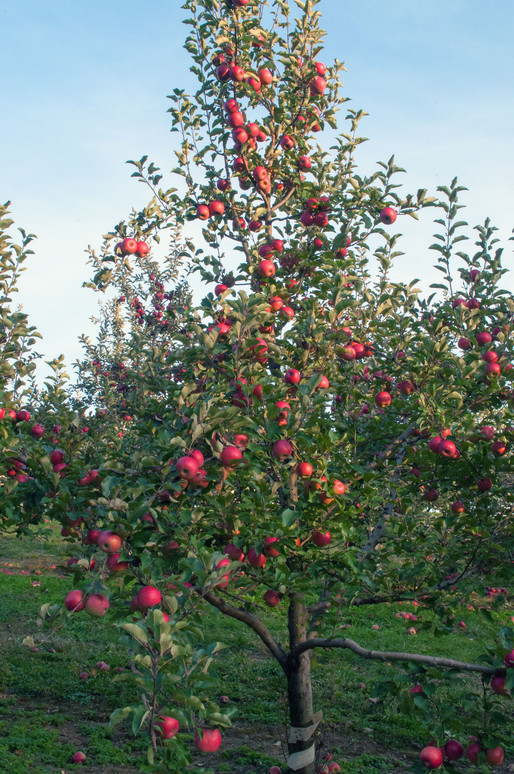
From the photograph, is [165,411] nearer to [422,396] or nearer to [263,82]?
[422,396]

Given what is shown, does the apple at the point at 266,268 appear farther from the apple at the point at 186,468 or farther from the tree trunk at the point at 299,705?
the tree trunk at the point at 299,705

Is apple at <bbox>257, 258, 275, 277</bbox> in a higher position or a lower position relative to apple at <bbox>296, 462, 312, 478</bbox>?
higher

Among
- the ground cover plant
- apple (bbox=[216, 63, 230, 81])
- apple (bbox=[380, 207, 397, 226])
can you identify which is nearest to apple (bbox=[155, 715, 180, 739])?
the ground cover plant

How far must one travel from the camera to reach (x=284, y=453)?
4.04m

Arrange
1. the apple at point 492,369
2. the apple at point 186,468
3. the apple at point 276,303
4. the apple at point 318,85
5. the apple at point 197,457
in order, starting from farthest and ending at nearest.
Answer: the apple at point 318,85 → the apple at point 276,303 → the apple at point 492,369 → the apple at point 197,457 → the apple at point 186,468

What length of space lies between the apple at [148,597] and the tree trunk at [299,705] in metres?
1.68

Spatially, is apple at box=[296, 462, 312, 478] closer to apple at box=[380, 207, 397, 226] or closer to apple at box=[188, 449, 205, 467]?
apple at box=[188, 449, 205, 467]

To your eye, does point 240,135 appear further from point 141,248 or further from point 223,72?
point 141,248

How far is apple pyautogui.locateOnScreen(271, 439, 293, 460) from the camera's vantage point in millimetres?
A: 4035

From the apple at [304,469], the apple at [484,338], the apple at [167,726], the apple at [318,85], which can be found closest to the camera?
the apple at [167,726]

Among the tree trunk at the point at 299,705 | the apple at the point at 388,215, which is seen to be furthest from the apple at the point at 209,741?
the apple at the point at 388,215

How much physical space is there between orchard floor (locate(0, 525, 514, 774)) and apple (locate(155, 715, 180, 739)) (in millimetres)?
1257

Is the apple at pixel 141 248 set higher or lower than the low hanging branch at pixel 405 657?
higher

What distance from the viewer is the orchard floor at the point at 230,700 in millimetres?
5789
